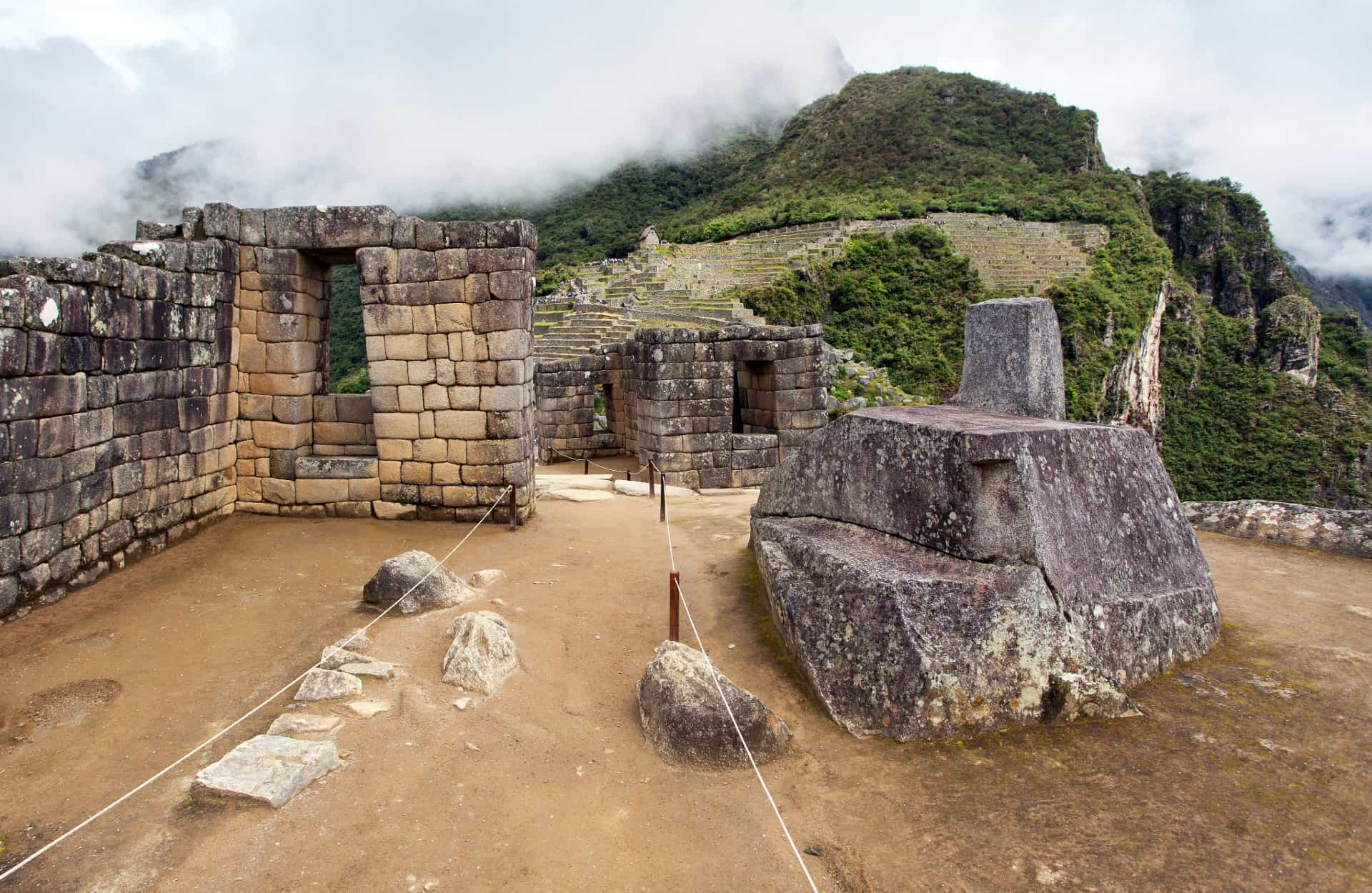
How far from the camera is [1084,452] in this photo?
13.7 feet

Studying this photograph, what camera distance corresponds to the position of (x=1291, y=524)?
6379 mm

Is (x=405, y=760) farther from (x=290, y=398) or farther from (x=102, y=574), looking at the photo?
(x=290, y=398)

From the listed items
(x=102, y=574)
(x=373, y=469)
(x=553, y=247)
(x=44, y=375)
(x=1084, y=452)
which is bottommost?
(x=102, y=574)

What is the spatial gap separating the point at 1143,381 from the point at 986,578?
153 ft

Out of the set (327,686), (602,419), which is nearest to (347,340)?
(602,419)

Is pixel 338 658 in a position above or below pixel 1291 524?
below

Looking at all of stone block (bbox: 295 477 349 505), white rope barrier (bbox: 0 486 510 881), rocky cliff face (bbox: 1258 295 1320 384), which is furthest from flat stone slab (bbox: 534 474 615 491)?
rocky cliff face (bbox: 1258 295 1320 384)

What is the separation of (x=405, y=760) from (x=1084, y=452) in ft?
11.9

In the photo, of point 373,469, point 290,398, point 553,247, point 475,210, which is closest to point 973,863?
point 373,469

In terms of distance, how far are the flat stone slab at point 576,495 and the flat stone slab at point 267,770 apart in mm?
5985

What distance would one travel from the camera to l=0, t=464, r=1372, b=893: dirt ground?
2721 millimetres

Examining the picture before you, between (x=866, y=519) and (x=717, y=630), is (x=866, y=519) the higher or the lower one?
the higher one

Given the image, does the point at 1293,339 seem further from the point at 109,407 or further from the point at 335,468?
the point at 109,407

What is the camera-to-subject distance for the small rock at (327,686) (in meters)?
3.79
